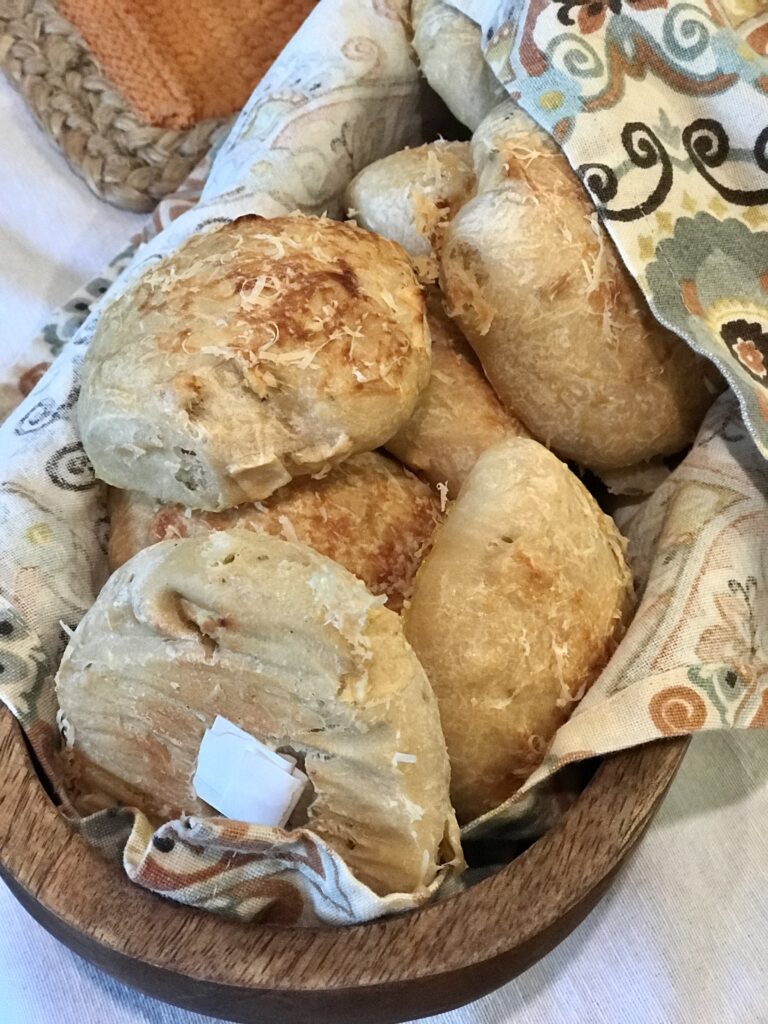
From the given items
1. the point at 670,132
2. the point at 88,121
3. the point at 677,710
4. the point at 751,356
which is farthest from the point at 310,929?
the point at 88,121

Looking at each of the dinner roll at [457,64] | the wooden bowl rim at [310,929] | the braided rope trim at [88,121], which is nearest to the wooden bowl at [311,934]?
the wooden bowl rim at [310,929]

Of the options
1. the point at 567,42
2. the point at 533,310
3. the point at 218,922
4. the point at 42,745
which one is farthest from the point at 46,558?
the point at 567,42

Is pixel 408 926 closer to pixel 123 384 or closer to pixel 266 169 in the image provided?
pixel 123 384

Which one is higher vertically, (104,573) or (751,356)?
(104,573)

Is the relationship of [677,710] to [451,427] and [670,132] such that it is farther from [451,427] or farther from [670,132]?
[670,132]

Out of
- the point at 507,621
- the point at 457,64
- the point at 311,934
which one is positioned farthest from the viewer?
the point at 457,64

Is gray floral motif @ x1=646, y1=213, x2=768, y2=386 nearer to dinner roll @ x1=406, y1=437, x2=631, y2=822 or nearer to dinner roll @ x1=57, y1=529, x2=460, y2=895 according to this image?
dinner roll @ x1=406, y1=437, x2=631, y2=822

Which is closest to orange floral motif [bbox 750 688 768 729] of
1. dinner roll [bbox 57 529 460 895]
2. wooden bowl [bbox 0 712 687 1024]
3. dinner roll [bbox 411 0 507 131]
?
wooden bowl [bbox 0 712 687 1024]

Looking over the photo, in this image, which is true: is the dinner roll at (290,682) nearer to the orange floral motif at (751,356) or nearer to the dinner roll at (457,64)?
the orange floral motif at (751,356)

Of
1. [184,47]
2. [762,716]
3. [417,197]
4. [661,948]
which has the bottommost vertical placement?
[661,948]
